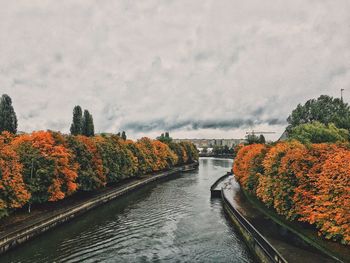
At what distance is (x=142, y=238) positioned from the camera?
118ft

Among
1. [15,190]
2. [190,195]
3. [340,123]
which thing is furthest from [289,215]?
[340,123]

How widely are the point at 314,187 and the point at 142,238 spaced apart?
17829 mm

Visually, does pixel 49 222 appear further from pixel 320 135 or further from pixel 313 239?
pixel 320 135

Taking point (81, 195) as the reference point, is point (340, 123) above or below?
above

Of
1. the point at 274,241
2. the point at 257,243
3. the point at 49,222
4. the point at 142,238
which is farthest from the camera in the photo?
the point at 49,222

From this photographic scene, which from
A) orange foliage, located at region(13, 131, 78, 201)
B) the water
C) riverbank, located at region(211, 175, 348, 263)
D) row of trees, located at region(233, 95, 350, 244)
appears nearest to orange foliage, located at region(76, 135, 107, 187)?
the water

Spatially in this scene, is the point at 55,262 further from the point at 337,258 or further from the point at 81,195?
the point at 81,195

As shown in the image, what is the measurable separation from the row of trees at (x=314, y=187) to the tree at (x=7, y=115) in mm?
61243

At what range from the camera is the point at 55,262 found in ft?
96.4

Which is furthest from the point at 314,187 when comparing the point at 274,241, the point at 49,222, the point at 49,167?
the point at 49,167

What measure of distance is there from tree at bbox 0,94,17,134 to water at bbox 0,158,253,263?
39314mm

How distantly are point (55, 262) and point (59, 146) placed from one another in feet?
65.2

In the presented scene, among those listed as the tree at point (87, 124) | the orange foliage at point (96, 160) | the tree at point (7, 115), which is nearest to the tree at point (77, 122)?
the tree at point (87, 124)

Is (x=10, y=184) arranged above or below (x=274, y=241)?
above
